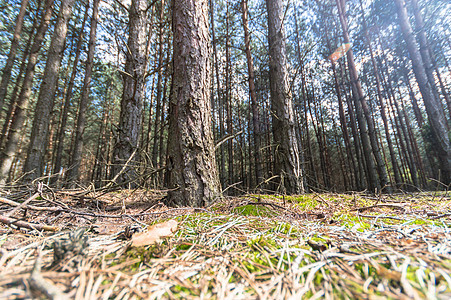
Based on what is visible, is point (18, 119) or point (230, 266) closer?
point (230, 266)

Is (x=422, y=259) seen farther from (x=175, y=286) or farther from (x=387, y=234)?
(x=175, y=286)

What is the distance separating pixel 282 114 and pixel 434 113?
6.29 m

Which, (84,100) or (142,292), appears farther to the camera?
(84,100)

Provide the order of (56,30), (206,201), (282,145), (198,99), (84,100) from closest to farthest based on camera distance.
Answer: (206,201)
(198,99)
(282,145)
(56,30)
(84,100)

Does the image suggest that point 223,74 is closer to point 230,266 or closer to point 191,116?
point 191,116

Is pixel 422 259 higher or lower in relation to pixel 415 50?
lower

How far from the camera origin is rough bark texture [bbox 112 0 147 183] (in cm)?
391

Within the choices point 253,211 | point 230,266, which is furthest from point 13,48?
point 230,266

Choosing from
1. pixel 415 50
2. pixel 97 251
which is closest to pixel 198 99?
pixel 97 251

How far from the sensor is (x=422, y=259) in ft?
1.77

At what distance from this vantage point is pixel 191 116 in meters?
1.88

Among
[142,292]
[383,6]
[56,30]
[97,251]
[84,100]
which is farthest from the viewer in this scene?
[383,6]

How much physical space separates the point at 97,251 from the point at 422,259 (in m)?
1.12

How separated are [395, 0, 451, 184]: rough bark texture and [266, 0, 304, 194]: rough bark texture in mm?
5758
